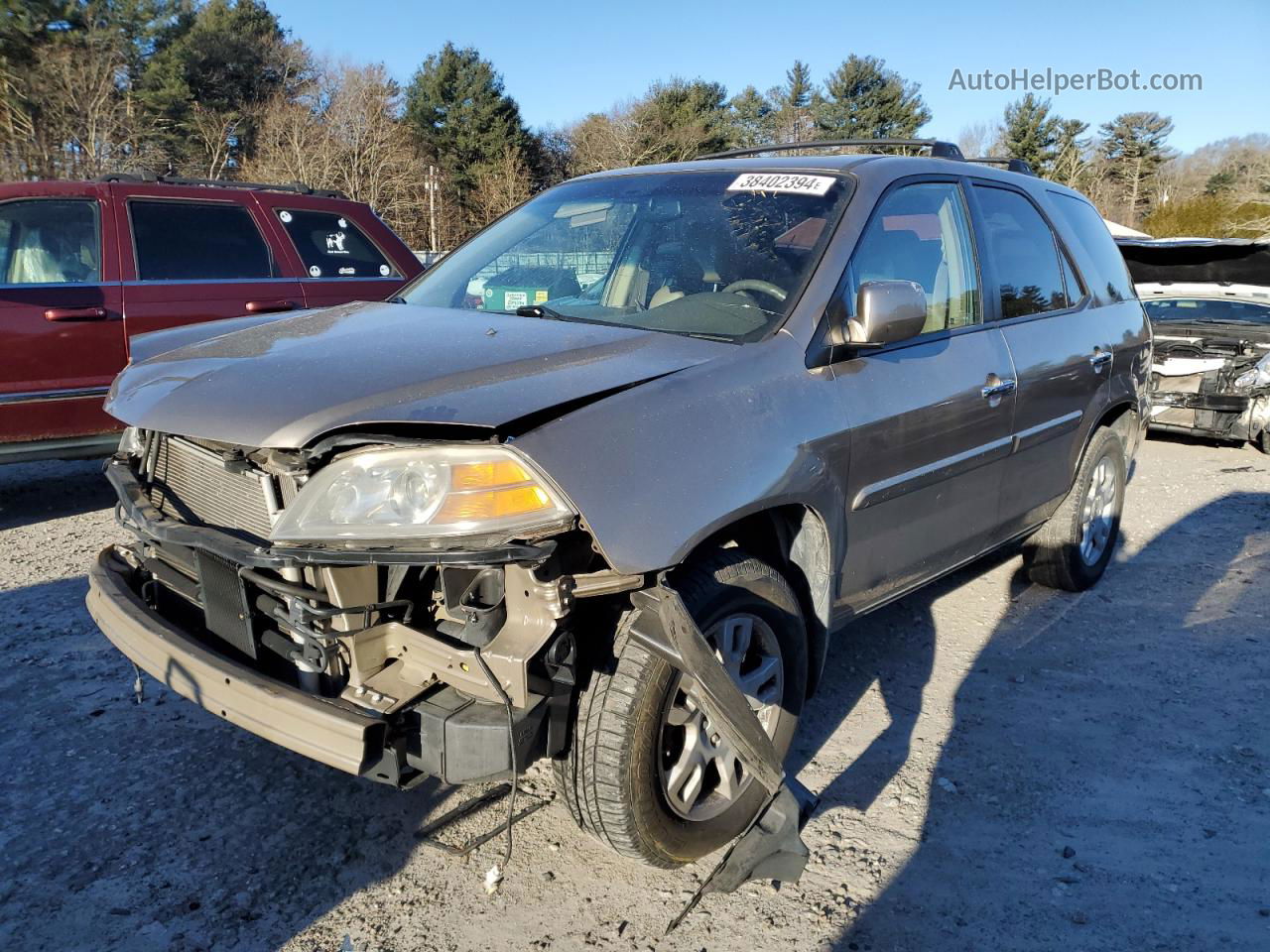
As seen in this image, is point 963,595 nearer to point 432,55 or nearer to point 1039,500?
point 1039,500

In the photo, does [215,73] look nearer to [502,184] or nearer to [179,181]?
[502,184]

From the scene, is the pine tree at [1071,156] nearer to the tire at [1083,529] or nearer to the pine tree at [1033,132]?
the pine tree at [1033,132]

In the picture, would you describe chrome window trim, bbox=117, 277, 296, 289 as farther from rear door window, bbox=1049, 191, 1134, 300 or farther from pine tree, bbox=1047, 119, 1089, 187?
pine tree, bbox=1047, 119, 1089, 187

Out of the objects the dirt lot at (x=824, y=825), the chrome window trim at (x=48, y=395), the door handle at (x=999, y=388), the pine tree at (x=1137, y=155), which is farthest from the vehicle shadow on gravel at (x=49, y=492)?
the pine tree at (x=1137, y=155)

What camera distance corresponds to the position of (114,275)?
5938 millimetres

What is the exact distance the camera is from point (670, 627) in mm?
2223

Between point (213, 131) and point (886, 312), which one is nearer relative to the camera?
point (886, 312)

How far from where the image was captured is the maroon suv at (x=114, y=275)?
559cm

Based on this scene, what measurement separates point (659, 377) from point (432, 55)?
Answer: 40265mm

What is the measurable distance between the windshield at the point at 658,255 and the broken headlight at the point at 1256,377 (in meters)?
7.51

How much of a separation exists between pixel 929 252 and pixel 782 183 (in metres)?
0.64

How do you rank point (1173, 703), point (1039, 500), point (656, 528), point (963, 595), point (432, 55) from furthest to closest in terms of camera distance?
point (432, 55)
point (963, 595)
point (1039, 500)
point (1173, 703)
point (656, 528)

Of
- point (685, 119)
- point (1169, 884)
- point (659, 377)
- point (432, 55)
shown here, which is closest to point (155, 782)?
point (659, 377)

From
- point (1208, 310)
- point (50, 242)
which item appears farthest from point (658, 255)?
point (1208, 310)
